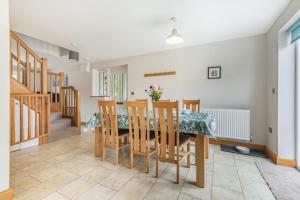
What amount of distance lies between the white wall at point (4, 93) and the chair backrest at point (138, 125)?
1.26m

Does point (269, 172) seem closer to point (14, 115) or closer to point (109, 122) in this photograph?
point (109, 122)

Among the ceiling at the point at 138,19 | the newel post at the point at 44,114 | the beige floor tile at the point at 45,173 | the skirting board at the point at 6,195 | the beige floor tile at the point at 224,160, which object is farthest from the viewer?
the newel post at the point at 44,114

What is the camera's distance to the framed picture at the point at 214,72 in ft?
10.7

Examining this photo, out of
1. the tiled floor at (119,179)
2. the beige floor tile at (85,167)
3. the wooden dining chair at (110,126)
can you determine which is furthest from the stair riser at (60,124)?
the wooden dining chair at (110,126)

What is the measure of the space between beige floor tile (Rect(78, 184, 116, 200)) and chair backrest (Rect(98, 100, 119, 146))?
0.69m

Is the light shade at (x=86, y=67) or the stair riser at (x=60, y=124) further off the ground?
the light shade at (x=86, y=67)

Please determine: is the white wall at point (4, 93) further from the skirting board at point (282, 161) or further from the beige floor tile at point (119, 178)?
the skirting board at point (282, 161)

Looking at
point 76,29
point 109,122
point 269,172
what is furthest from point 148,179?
point 76,29

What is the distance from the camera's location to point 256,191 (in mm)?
1622

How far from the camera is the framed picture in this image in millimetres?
3262

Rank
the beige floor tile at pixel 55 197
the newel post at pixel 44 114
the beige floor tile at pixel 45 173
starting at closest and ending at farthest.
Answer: the beige floor tile at pixel 55 197, the beige floor tile at pixel 45 173, the newel post at pixel 44 114

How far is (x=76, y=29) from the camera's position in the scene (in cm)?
272

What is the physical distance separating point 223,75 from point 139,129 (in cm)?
229

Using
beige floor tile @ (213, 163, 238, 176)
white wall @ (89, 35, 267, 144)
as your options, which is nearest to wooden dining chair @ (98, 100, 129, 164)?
beige floor tile @ (213, 163, 238, 176)
